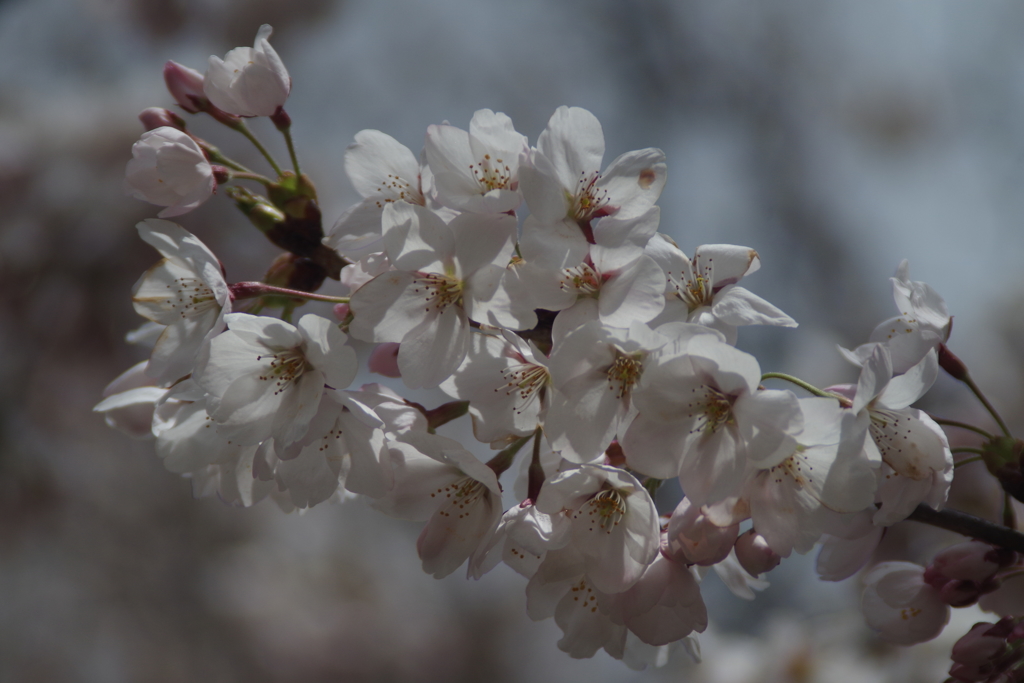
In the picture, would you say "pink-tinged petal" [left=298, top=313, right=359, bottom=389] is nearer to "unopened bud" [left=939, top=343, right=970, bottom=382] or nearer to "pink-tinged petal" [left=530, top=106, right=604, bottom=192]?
"pink-tinged petal" [left=530, top=106, right=604, bottom=192]

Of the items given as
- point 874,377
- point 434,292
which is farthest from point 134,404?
point 874,377

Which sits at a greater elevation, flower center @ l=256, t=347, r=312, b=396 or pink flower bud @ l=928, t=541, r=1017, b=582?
flower center @ l=256, t=347, r=312, b=396

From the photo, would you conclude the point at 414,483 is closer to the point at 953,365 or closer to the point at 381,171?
the point at 381,171

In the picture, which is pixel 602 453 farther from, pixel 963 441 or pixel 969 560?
pixel 963 441

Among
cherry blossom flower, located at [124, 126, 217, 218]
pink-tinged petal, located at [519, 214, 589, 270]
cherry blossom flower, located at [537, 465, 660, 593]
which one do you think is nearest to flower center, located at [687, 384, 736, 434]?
cherry blossom flower, located at [537, 465, 660, 593]

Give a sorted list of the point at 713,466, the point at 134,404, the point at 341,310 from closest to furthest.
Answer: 1. the point at 713,466
2. the point at 341,310
3. the point at 134,404

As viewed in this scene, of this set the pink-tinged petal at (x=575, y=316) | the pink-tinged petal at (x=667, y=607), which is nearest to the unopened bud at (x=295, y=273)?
the pink-tinged petal at (x=575, y=316)

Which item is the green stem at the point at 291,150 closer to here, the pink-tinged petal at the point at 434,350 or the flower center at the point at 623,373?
the pink-tinged petal at the point at 434,350

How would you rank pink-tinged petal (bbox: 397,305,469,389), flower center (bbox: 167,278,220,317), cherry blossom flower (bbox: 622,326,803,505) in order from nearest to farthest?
cherry blossom flower (bbox: 622,326,803,505), pink-tinged petal (bbox: 397,305,469,389), flower center (bbox: 167,278,220,317)
